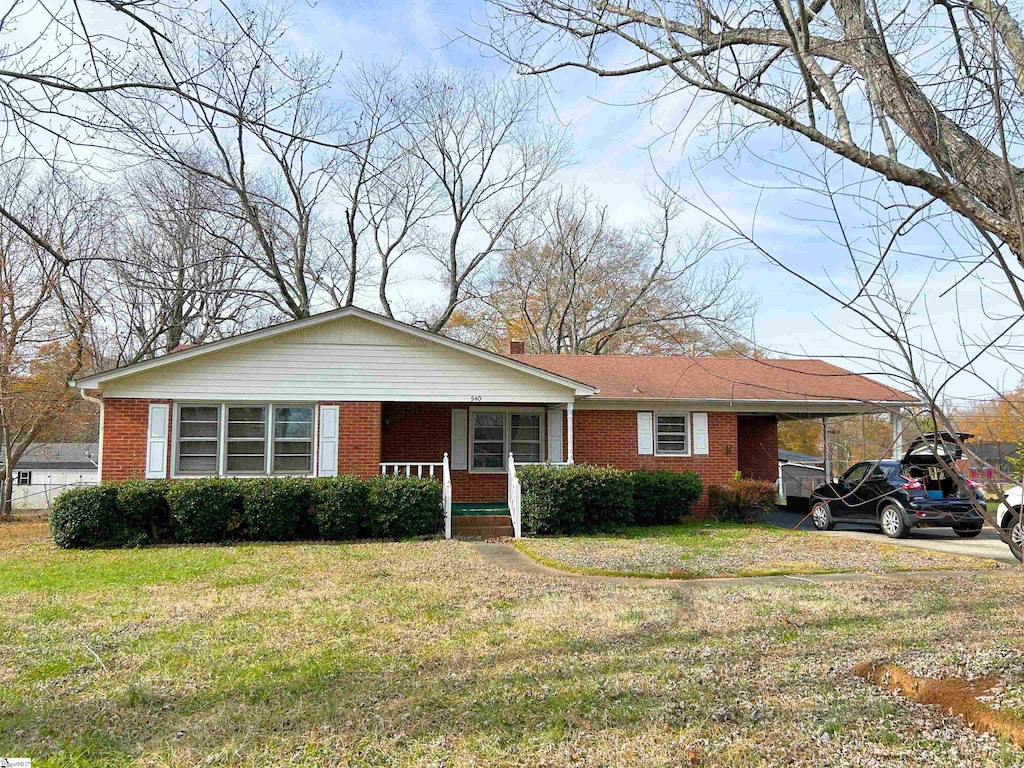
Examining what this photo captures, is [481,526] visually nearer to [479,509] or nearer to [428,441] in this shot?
[479,509]

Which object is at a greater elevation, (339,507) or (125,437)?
(125,437)

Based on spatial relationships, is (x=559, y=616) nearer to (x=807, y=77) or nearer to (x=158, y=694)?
(x=158, y=694)

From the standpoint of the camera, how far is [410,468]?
16.5 metres

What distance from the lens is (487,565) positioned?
10.6m

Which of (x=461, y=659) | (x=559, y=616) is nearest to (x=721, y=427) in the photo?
(x=559, y=616)

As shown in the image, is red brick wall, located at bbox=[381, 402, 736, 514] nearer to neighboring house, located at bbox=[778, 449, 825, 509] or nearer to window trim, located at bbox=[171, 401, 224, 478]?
neighboring house, located at bbox=[778, 449, 825, 509]

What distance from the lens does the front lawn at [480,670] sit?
13.3ft

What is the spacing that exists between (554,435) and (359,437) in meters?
4.65

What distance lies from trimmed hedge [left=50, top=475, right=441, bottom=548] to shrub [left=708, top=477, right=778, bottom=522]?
6899 millimetres

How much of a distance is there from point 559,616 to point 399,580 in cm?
280

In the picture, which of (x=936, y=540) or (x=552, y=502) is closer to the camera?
(x=552, y=502)

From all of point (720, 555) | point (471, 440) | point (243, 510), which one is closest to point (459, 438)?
point (471, 440)

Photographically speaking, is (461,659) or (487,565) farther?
(487,565)

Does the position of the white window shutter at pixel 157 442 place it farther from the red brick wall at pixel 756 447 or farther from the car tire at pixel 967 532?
the car tire at pixel 967 532
